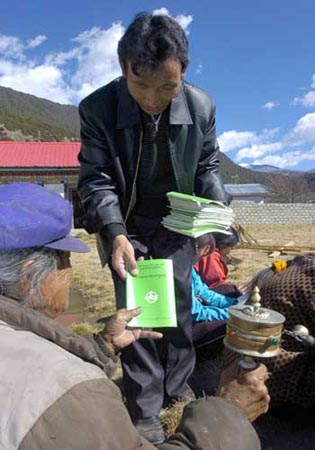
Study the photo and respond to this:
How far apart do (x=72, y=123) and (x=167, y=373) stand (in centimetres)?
16358

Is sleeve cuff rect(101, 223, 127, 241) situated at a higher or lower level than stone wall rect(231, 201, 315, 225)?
higher

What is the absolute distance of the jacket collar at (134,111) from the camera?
2.43 metres

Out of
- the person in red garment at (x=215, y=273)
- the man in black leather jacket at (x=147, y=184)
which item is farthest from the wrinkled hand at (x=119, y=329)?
the person in red garment at (x=215, y=273)

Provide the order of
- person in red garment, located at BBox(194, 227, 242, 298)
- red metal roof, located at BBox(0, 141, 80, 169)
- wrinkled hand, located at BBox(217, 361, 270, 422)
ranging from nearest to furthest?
wrinkled hand, located at BBox(217, 361, 270, 422) → person in red garment, located at BBox(194, 227, 242, 298) → red metal roof, located at BBox(0, 141, 80, 169)

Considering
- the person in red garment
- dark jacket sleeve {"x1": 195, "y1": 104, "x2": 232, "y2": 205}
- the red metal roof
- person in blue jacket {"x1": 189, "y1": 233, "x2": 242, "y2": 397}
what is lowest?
person in blue jacket {"x1": 189, "y1": 233, "x2": 242, "y2": 397}

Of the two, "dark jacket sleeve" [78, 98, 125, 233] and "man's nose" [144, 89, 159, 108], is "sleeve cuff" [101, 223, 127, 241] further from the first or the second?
"man's nose" [144, 89, 159, 108]

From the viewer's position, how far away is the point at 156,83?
211cm

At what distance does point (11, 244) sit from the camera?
4.72 feet

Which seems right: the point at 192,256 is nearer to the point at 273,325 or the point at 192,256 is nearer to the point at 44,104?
the point at 273,325

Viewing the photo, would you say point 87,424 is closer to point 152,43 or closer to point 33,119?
point 152,43

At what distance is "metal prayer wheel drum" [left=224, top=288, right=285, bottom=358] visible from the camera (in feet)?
5.18

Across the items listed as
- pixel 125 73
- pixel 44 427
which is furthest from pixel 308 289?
pixel 44 427

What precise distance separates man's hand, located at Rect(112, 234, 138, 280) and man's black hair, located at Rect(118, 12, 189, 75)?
2.55 feet

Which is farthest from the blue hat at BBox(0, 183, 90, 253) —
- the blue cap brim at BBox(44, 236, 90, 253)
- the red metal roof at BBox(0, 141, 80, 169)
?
the red metal roof at BBox(0, 141, 80, 169)
